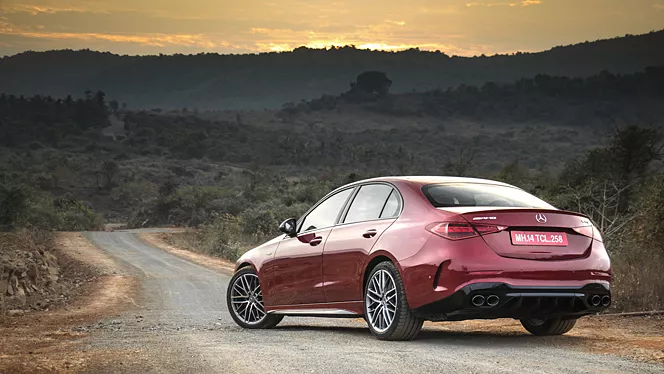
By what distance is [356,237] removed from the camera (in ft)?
32.7

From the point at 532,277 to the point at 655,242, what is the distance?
11.9 m

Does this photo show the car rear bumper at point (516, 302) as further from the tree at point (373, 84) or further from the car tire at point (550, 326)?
the tree at point (373, 84)

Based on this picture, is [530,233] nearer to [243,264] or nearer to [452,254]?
[452,254]

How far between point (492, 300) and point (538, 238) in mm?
722

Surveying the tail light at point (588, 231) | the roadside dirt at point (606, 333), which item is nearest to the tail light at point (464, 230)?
the tail light at point (588, 231)

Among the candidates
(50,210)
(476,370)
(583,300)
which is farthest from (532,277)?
(50,210)

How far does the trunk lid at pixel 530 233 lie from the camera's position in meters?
8.84

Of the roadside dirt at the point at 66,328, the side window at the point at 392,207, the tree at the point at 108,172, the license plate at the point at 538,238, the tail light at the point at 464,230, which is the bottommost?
the tree at the point at 108,172

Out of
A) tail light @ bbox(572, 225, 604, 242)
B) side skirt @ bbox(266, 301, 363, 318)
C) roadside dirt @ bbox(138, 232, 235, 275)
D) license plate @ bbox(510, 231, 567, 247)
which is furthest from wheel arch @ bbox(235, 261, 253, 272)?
roadside dirt @ bbox(138, 232, 235, 275)

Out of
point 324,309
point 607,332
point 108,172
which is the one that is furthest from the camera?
point 108,172

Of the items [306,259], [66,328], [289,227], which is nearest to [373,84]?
[66,328]

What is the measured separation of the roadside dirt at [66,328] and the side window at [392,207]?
2.93 meters

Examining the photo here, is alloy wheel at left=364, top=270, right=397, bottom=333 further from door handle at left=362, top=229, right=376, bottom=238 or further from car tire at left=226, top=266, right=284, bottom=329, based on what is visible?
car tire at left=226, top=266, right=284, bottom=329

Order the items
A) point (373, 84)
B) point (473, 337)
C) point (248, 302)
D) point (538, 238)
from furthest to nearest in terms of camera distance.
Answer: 1. point (373, 84)
2. point (248, 302)
3. point (473, 337)
4. point (538, 238)
